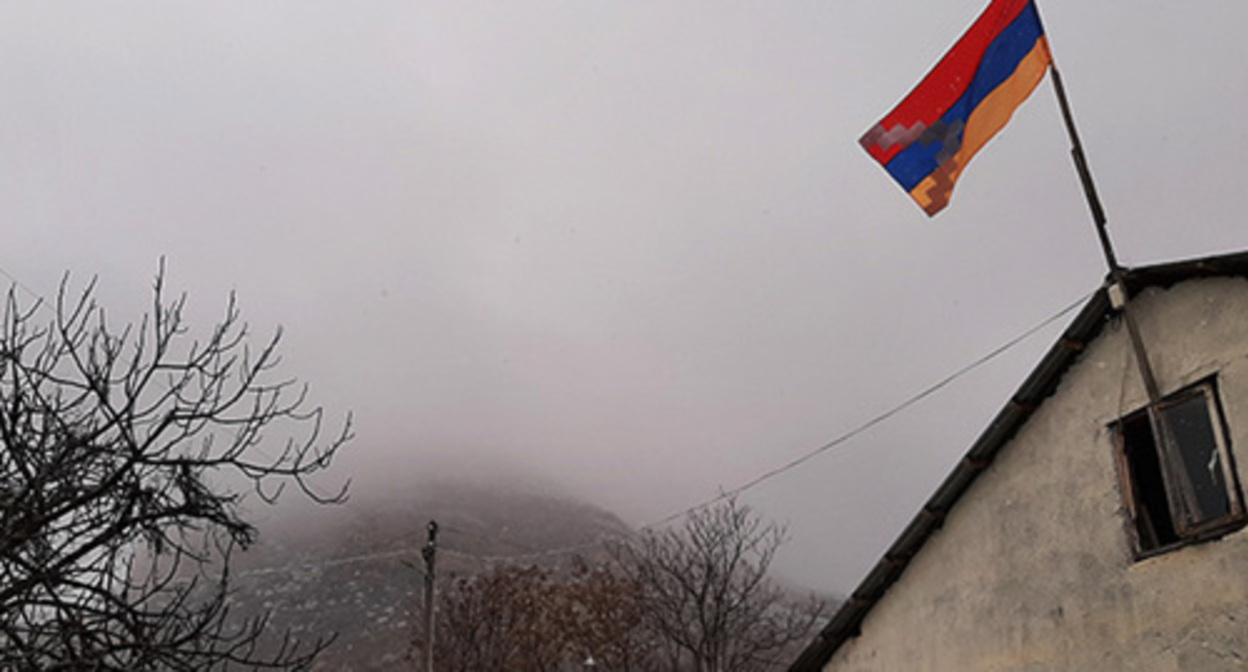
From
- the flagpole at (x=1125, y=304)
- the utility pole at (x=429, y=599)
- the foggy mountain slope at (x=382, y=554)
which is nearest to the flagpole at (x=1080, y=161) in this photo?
the flagpole at (x=1125, y=304)

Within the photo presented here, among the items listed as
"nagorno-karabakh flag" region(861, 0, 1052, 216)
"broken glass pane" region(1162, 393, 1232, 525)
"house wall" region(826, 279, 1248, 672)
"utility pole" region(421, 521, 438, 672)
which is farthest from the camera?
"utility pole" region(421, 521, 438, 672)

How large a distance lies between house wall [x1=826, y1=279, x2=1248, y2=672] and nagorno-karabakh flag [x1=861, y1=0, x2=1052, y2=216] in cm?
217

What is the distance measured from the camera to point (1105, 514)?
9.77 metres

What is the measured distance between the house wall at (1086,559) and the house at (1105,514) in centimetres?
2

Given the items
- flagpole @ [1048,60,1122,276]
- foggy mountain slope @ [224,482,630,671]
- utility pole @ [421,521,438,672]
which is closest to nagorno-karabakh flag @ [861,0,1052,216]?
flagpole @ [1048,60,1122,276]

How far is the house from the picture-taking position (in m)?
8.66

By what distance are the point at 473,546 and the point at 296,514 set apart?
34635 mm

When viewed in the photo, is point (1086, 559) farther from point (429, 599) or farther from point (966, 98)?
point (429, 599)

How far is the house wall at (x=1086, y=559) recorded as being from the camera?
861 cm

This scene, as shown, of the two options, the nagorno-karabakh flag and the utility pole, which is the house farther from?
the utility pole

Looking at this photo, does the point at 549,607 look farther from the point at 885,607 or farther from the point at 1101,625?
the point at 1101,625

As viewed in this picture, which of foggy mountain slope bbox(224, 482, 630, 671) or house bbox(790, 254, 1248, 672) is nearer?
house bbox(790, 254, 1248, 672)

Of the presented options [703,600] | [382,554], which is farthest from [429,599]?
[382,554]

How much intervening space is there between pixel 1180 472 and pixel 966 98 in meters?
3.84
